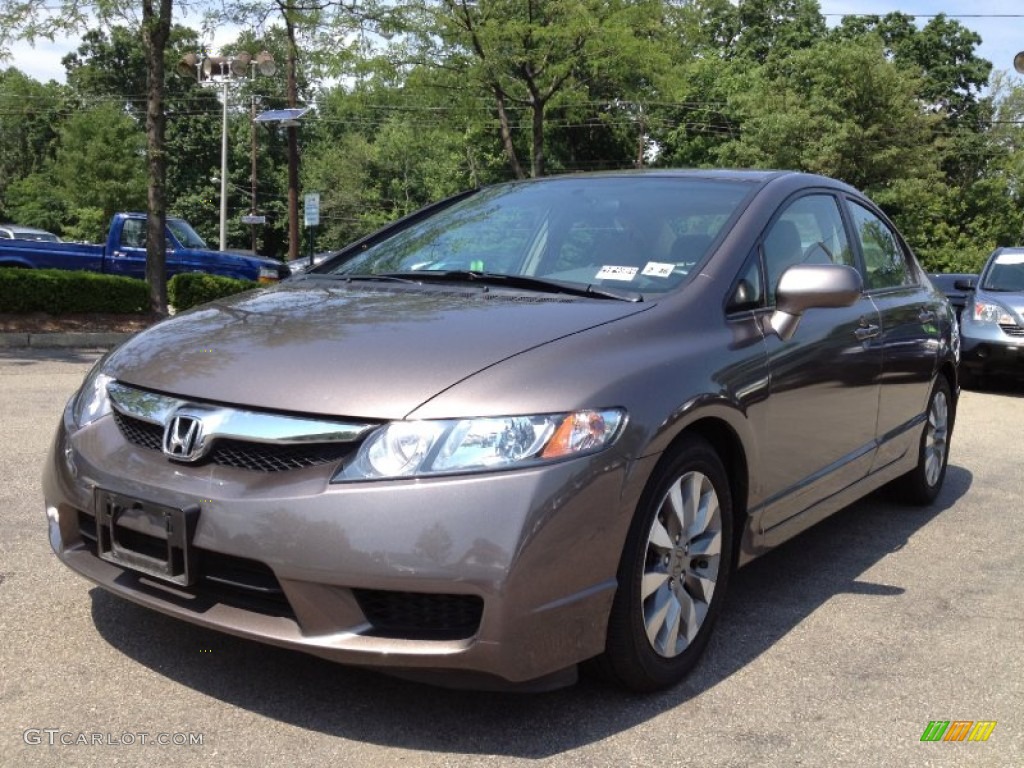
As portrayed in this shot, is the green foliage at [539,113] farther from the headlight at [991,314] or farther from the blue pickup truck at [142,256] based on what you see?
the headlight at [991,314]

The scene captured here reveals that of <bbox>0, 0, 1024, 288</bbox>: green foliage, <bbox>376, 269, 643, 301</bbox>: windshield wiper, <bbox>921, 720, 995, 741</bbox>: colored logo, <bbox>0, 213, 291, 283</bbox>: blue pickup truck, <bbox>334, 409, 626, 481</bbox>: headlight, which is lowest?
<bbox>921, 720, 995, 741</bbox>: colored logo

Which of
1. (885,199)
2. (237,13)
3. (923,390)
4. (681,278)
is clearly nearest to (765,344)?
(681,278)

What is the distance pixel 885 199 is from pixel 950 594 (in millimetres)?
32427

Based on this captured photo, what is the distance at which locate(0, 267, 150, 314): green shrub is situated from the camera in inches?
459

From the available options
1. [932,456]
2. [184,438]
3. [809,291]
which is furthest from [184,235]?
[184,438]

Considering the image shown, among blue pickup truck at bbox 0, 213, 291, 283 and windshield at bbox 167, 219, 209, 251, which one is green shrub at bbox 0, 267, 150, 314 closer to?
blue pickup truck at bbox 0, 213, 291, 283

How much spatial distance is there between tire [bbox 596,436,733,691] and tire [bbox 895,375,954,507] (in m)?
2.47

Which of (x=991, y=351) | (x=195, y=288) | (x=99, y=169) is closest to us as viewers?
(x=991, y=351)

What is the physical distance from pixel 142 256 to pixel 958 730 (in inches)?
626

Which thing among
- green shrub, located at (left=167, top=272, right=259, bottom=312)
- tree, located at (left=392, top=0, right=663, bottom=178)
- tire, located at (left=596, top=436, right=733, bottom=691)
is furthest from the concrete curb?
tire, located at (left=596, top=436, right=733, bottom=691)

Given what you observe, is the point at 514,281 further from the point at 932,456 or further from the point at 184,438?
the point at 932,456

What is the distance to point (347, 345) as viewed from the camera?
2.77 m

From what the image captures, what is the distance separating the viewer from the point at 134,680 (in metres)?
2.83

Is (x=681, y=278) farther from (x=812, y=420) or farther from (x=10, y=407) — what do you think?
(x=10, y=407)
